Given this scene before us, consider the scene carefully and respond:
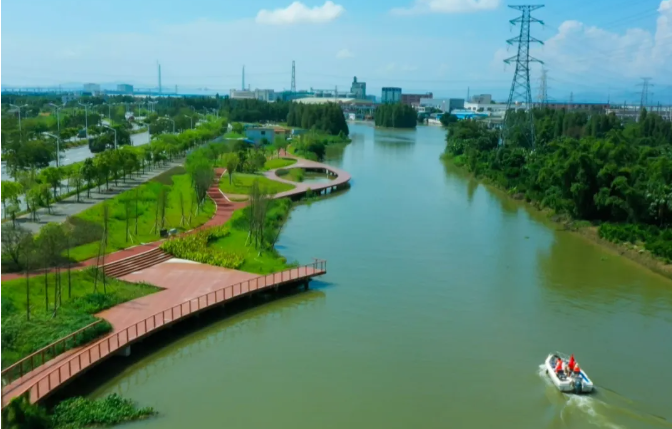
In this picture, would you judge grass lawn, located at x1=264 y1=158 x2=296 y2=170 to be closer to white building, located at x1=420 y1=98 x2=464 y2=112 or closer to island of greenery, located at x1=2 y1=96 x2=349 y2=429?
island of greenery, located at x1=2 y1=96 x2=349 y2=429

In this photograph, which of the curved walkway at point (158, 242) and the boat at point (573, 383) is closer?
the boat at point (573, 383)

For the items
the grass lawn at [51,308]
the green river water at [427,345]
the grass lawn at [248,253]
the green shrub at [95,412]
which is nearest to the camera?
the green shrub at [95,412]

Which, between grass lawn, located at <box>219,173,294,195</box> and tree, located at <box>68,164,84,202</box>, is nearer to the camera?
tree, located at <box>68,164,84,202</box>

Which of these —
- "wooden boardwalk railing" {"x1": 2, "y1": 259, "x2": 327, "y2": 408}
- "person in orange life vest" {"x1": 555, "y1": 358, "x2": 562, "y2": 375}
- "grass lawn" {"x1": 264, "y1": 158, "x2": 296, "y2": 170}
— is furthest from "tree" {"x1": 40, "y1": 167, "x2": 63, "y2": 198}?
"person in orange life vest" {"x1": 555, "y1": 358, "x2": 562, "y2": 375}

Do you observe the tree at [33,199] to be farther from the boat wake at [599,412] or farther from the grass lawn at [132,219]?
the boat wake at [599,412]

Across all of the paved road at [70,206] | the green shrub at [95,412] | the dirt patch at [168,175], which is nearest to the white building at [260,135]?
Result: the dirt patch at [168,175]

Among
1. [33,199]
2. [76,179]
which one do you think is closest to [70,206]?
[76,179]
